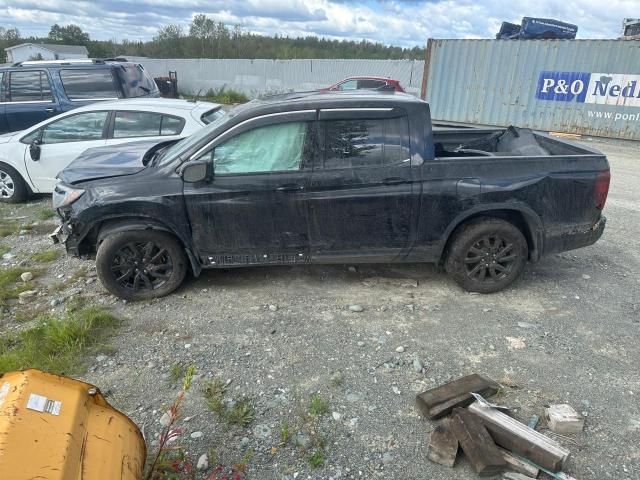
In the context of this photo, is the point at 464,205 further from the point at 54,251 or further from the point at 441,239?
the point at 54,251

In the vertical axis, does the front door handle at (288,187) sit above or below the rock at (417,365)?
above

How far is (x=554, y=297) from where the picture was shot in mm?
4332

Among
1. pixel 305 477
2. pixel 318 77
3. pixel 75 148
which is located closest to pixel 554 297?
pixel 305 477

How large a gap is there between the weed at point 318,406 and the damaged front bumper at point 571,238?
8.51 feet

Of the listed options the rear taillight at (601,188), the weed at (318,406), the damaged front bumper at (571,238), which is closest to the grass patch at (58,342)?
the weed at (318,406)

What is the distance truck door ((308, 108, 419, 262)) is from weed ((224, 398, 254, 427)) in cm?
167

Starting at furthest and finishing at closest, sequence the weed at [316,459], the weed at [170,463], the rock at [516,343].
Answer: the rock at [516,343] → the weed at [316,459] → the weed at [170,463]

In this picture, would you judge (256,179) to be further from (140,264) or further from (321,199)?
(140,264)

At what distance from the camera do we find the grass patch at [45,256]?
511 cm

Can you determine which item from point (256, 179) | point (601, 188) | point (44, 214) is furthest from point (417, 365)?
point (44, 214)

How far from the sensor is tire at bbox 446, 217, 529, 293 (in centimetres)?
416

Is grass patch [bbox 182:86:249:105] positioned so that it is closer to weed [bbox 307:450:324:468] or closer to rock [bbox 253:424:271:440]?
rock [bbox 253:424:271:440]

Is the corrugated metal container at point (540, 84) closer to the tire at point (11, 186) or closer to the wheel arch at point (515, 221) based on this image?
the wheel arch at point (515, 221)

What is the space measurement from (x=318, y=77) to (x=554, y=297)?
2383 cm
